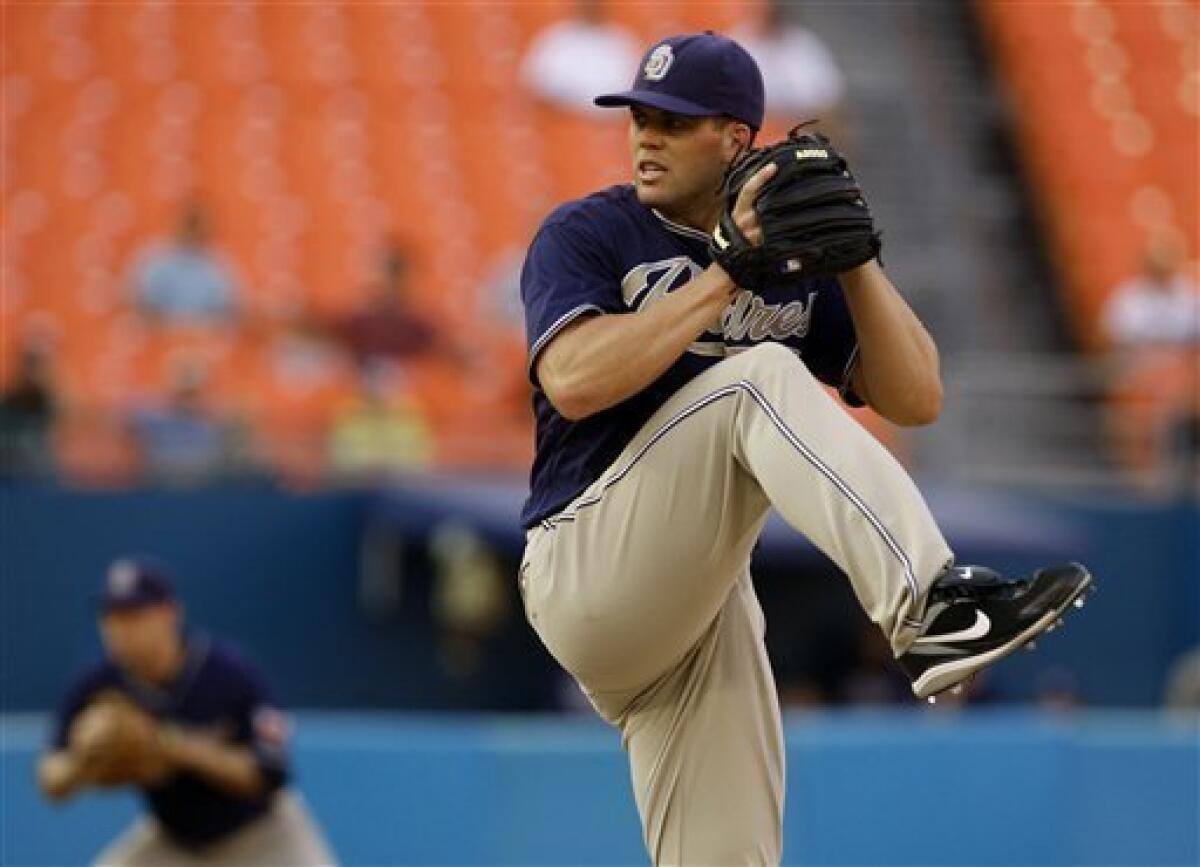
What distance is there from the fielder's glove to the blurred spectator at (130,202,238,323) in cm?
431

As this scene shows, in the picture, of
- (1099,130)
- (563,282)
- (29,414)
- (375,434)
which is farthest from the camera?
(1099,130)

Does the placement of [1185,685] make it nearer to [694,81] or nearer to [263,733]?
[263,733]

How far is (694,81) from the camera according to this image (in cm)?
462

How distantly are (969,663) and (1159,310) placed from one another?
8802 mm

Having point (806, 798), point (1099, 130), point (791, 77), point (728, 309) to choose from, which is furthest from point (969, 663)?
point (1099, 130)

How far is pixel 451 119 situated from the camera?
46.3 ft

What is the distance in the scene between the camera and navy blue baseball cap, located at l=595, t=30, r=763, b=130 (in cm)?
461

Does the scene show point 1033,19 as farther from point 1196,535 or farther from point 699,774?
point 699,774

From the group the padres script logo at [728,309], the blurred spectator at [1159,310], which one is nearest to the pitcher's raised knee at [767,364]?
the padres script logo at [728,309]

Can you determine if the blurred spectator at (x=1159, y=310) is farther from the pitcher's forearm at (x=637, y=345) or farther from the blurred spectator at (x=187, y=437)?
the pitcher's forearm at (x=637, y=345)

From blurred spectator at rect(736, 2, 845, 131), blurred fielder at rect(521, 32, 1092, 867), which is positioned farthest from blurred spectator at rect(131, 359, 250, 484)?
blurred fielder at rect(521, 32, 1092, 867)

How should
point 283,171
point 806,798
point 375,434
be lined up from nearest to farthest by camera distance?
1. point 806,798
2. point 375,434
3. point 283,171

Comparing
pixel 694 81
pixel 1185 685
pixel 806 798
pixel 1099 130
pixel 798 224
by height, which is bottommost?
pixel 1185 685

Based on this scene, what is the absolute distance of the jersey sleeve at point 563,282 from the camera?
4559 millimetres
